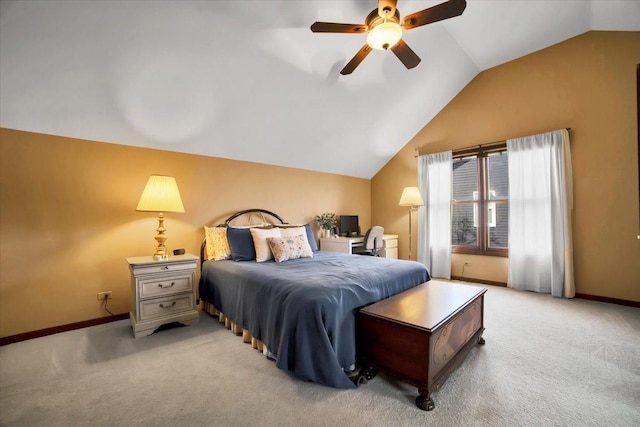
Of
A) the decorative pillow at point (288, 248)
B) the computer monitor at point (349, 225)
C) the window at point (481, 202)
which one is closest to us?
the decorative pillow at point (288, 248)

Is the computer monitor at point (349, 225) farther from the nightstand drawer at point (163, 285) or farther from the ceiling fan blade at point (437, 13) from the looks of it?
the ceiling fan blade at point (437, 13)

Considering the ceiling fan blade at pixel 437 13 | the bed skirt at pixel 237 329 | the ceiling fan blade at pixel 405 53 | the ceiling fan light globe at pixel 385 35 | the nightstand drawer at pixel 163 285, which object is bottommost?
the bed skirt at pixel 237 329

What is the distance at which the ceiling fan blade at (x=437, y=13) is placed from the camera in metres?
1.80

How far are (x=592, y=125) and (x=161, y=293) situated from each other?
553cm

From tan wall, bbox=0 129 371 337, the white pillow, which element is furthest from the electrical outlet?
the white pillow

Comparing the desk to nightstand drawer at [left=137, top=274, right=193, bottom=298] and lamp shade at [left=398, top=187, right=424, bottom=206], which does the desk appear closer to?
lamp shade at [left=398, top=187, right=424, bottom=206]

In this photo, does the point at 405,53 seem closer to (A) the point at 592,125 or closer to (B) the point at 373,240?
(B) the point at 373,240

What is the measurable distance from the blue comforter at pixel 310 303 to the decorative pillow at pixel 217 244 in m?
0.42

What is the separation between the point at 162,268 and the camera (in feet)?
8.84

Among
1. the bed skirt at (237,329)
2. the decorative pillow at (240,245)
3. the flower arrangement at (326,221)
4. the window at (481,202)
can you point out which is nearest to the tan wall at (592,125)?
the window at (481,202)

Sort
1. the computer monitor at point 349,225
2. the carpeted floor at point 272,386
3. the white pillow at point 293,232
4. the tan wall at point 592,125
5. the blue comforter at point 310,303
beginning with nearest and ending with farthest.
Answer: the carpeted floor at point 272,386 < the blue comforter at point 310,303 < the tan wall at point 592,125 < the white pillow at point 293,232 < the computer monitor at point 349,225

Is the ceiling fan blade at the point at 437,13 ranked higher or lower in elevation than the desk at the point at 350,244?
higher

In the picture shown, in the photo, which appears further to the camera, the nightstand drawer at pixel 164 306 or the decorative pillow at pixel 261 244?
the decorative pillow at pixel 261 244

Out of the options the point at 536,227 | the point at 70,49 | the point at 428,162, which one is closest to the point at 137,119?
the point at 70,49
